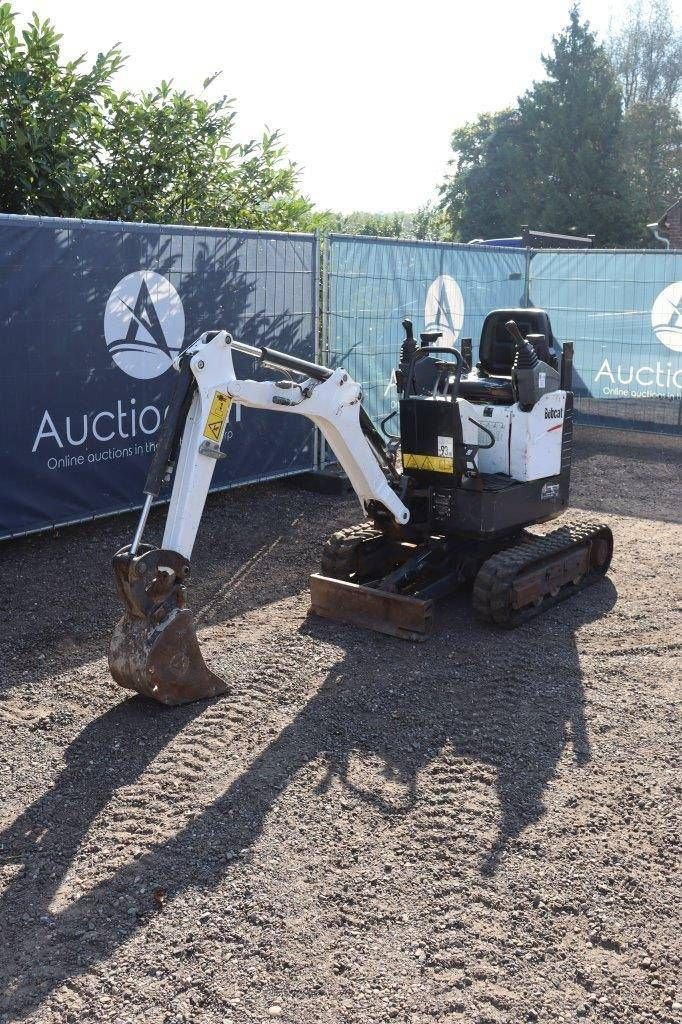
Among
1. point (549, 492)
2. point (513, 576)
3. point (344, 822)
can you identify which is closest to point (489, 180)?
point (549, 492)

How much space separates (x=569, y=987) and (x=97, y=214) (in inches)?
418

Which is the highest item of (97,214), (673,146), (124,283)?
(673,146)

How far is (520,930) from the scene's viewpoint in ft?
13.7

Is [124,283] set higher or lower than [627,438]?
higher

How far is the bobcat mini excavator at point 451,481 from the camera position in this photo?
23.3 ft

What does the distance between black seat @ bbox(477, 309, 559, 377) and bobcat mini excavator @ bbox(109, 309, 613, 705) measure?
0.04ft

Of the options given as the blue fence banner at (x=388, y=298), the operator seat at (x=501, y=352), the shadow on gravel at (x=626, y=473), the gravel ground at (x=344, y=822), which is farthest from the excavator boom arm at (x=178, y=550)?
the shadow on gravel at (x=626, y=473)

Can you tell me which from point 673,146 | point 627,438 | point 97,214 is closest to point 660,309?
point 627,438

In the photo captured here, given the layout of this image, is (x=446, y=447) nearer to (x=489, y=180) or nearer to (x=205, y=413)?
(x=205, y=413)

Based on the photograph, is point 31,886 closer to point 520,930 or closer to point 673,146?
point 520,930

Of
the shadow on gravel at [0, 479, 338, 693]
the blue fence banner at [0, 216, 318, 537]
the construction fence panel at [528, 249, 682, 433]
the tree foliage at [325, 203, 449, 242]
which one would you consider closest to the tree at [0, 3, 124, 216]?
the blue fence banner at [0, 216, 318, 537]

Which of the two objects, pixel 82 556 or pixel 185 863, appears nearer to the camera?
pixel 185 863

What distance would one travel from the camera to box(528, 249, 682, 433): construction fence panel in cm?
1428

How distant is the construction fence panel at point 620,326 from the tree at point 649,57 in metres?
45.3
